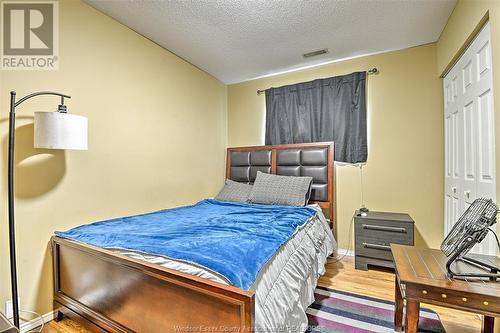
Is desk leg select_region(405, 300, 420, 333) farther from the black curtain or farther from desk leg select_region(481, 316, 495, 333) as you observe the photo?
the black curtain

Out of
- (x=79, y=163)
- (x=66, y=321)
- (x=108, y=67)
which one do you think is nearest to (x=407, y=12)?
(x=108, y=67)

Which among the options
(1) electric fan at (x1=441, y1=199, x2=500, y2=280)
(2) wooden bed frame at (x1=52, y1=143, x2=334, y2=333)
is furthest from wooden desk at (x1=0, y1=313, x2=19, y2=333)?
(1) electric fan at (x1=441, y1=199, x2=500, y2=280)

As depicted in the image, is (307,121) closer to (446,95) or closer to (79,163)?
(446,95)

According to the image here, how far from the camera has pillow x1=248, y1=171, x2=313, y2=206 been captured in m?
2.96

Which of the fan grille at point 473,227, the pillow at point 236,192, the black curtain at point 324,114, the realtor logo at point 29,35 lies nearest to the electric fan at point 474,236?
the fan grille at point 473,227

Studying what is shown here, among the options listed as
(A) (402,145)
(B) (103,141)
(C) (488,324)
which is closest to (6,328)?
(B) (103,141)

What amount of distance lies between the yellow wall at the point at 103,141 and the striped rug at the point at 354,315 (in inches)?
77.4

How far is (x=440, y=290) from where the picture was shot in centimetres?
113

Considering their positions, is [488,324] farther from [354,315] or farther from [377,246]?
[377,246]

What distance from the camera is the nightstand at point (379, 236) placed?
260 cm

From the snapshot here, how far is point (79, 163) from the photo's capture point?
213 centimetres

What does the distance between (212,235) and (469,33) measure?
96.0 inches

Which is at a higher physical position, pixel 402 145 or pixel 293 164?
pixel 402 145

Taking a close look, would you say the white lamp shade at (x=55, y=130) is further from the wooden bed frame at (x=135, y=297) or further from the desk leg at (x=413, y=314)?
the desk leg at (x=413, y=314)
